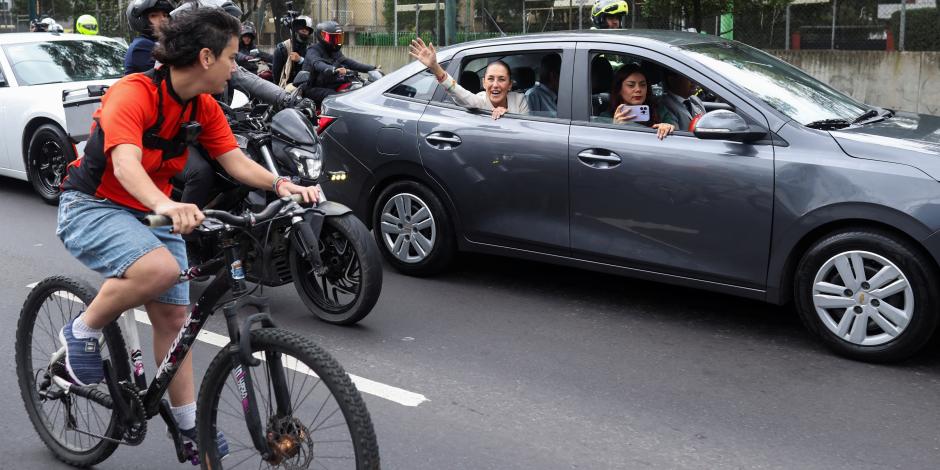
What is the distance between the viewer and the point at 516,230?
259 inches

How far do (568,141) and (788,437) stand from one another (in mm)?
2404

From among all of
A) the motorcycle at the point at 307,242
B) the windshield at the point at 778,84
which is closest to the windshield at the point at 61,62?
the motorcycle at the point at 307,242

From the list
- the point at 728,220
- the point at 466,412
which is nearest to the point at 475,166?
the point at 728,220

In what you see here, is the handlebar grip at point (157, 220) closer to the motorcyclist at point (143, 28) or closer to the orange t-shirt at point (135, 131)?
the orange t-shirt at point (135, 131)

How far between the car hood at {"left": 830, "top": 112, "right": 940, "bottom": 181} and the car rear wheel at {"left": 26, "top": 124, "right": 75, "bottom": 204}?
712cm

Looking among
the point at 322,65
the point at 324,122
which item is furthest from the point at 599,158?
the point at 322,65

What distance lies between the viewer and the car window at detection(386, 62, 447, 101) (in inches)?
280

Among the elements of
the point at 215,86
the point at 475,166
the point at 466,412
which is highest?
the point at 215,86

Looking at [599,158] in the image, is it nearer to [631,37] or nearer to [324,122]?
[631,37]

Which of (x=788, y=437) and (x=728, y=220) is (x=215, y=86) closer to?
(x=788, y=437)

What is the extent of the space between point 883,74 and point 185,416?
1315 centimetres

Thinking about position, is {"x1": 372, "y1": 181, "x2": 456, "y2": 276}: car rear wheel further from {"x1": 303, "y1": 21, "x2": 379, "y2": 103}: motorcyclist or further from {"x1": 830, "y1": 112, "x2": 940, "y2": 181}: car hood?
{"x1": 303, "y1": 21, "x2": 379, "y2": 103}: motorcyclist

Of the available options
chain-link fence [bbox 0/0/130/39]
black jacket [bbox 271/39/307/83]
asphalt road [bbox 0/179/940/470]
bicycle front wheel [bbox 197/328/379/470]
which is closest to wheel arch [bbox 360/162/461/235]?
asphalt road [bbox 0/179/940/470]

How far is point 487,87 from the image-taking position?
23.0 feet
